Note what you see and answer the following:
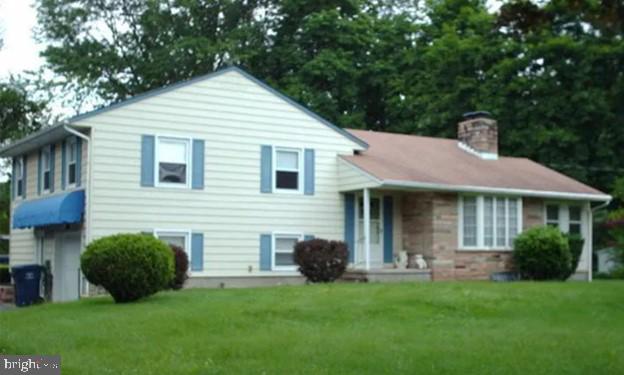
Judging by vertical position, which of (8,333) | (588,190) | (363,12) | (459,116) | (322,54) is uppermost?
(363,12)

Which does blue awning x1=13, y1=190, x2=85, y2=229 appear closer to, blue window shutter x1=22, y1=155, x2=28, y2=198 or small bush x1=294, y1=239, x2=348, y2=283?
blue window shutter x1=22, y1=155, x2=28, y2=198

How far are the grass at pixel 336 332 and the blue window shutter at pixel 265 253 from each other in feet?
13.5

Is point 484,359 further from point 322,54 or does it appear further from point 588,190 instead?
point 322,54

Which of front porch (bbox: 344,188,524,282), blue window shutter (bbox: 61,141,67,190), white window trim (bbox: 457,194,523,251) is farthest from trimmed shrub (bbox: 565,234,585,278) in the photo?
blue window shutter (bbox: 61,141,67,190)

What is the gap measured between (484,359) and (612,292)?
9265 mm

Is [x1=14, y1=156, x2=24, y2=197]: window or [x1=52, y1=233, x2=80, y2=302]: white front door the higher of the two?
[x1=14, y1=156, x2=24, y2=197]: window

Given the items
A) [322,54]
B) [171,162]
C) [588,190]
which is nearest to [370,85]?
[322,54]

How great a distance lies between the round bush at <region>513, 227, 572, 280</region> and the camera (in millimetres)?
23344

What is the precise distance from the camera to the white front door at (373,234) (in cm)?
2309

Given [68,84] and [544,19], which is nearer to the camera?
[544,19]

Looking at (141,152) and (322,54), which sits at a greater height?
(322,54)

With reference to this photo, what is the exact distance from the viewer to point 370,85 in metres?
38.3

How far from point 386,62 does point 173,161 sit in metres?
19.6

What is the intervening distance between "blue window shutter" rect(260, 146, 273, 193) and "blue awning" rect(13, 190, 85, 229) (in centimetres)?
468
